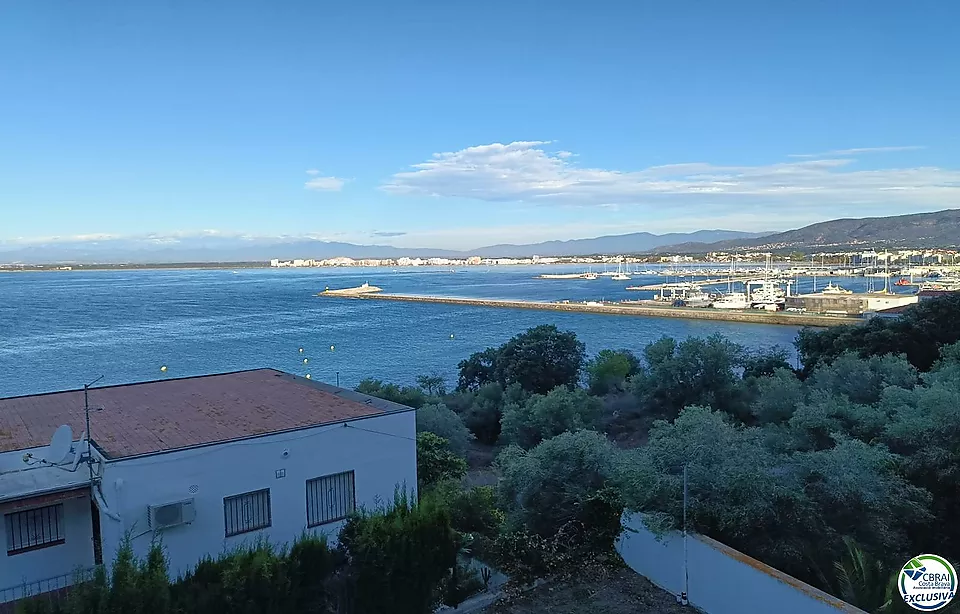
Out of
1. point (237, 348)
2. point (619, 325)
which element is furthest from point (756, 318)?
point (237, 348)

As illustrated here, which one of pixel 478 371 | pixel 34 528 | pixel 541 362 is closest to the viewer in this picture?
pixel 34 528

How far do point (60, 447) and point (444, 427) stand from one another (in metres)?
8.99

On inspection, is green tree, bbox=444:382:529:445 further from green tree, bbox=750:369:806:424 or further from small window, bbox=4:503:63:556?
small window, bbox=4:503:63:556

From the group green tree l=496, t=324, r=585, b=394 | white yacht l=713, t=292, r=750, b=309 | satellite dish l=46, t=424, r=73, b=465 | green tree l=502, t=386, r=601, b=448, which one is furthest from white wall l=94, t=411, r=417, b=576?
white yacht l=713, t=292, r=750, b=309

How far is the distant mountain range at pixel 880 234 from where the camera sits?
152250 mm

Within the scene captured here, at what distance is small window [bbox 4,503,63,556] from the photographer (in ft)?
20.8

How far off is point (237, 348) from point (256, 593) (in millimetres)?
42657

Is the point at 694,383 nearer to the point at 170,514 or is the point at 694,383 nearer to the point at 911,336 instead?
the point at 911,336

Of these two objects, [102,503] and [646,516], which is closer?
[102,503]

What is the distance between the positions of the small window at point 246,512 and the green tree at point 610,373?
54.7 ft

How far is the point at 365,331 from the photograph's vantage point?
5522cm

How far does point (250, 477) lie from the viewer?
7.13 metres

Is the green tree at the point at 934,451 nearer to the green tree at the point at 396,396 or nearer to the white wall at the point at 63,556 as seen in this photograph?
the white wall at the point at 63,556

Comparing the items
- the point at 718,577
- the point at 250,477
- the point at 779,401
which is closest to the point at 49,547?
the point at 250,477
